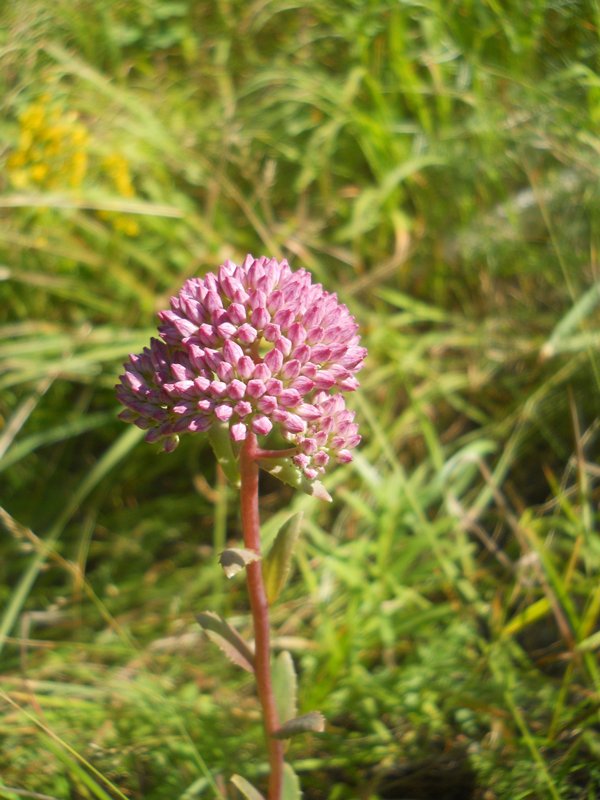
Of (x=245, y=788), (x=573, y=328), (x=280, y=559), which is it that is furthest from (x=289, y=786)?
(x=573, y=328)

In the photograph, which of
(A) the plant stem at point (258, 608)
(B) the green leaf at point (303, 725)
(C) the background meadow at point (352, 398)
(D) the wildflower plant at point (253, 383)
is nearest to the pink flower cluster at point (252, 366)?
(D) the wildflower plant at point (253, 383)

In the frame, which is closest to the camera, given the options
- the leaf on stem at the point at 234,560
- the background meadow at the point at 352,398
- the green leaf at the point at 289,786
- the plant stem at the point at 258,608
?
the leaf on stem at the point at 234,560

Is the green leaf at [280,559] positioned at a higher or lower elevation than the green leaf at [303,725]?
higher

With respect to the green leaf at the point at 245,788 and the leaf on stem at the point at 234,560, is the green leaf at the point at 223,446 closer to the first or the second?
the leaf on stem at the point at 234,560

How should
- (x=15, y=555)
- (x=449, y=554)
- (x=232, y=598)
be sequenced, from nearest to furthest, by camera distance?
(x=449, y=554)
(x=232, y=598)
(x=15, y=555)

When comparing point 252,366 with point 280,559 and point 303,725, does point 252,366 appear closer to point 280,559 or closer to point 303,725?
point 280,559

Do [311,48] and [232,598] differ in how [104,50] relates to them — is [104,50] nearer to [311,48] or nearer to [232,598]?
[311,48]

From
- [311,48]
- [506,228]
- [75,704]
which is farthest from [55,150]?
[75,704]

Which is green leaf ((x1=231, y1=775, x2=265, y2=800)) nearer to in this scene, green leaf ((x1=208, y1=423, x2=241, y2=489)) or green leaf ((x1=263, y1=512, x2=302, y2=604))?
green leaf ((x1=263, y1=512, x2=302, y2=604))
